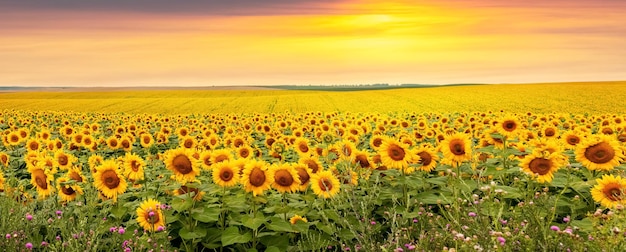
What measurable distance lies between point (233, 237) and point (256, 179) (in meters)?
0.60

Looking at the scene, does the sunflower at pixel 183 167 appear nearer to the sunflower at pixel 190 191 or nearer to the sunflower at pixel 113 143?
the sunflower at pixel 190 191

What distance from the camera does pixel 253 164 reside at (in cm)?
567

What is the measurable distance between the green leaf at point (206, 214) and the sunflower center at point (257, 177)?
452 mm

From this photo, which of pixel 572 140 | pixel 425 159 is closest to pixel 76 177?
pixel 425 159

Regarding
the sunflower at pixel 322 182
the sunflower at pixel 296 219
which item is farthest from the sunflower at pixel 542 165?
the sunflower at pixel 296 219

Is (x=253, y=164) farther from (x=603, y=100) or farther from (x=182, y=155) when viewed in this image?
(x=603, y=100)

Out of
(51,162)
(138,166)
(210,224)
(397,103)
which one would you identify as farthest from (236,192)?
(397,103)

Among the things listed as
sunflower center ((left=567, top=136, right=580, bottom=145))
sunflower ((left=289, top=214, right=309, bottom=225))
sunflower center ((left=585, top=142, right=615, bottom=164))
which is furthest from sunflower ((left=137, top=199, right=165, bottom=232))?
sunflower center ((left=567, top=136, right=580, bottom=145))

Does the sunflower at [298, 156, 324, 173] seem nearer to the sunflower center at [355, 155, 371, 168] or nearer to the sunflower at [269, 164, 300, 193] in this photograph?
the sunflower center at [355, 155, 371, 168]

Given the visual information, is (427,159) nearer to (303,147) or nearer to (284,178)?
(284,178)

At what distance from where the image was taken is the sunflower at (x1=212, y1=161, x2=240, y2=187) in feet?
18.9

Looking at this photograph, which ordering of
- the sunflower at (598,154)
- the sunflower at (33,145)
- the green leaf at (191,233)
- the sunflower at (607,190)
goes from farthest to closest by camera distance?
the sunflower at (33,145) → the sunflower at (598,154) → the green leaf at (191,233) → the sunflower at (607,190)

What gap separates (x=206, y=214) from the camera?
Answer: 220 inches

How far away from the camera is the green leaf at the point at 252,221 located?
211 inches
